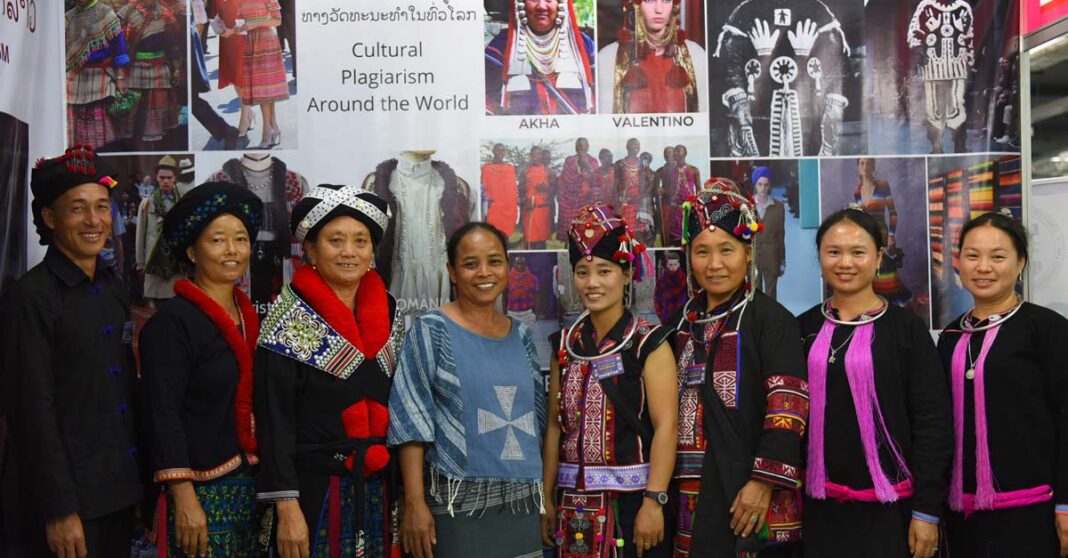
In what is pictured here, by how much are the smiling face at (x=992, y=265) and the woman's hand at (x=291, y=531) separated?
8.27 ft

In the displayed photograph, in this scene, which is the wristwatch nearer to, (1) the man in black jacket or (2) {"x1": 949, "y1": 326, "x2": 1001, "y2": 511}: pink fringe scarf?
(2) {"x1": 949, "y1": 326, "x2": 1001, "y2": 511}: pink fringe scarf

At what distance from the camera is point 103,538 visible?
9.63ft

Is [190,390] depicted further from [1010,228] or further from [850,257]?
[1010,228]

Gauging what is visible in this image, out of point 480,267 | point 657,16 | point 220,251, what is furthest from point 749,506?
point 657,16

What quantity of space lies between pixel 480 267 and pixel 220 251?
916mm

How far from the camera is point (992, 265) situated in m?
3.15

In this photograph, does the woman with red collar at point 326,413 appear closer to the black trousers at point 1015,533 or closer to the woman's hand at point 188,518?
the woman's hand at point 188,518

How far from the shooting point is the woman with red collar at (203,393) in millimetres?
2863

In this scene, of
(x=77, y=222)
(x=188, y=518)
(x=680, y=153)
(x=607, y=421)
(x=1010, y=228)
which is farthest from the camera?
(x=680, y=153)

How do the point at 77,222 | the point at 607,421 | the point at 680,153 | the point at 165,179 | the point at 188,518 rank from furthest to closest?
the point at 680,153
the point at 165,179
the point at 607,421
the point at 77,222
the point at 188,518

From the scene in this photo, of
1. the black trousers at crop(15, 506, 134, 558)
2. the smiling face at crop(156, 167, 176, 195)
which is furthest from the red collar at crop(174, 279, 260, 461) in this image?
the smiling face at crop(156, 167, 176, 195)

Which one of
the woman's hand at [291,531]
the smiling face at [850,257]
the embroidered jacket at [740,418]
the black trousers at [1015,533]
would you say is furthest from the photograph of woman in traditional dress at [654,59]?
the woman's hand at [291,531]

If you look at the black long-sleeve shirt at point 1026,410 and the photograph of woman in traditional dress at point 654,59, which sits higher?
the photograph of woman in traditional dress at point 654,59

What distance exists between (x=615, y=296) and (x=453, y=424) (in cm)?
74
